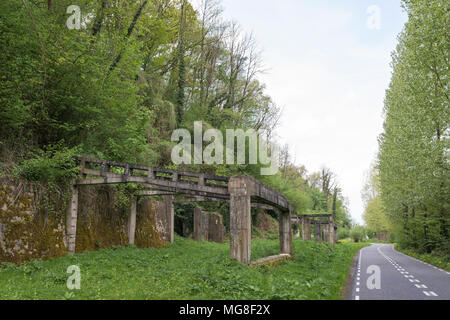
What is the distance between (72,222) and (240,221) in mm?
7337

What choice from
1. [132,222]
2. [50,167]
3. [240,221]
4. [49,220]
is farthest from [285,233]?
[50,167]

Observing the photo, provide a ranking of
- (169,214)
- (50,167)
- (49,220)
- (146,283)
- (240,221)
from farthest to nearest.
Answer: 1. (169,214)
2. (49,220)
3. (50,167)
4. (240,221)
5. (146,283)

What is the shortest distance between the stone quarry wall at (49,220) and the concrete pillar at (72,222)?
20 centimetres

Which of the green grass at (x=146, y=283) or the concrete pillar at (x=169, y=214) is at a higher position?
the concrete pillar at (x=169, y=214)

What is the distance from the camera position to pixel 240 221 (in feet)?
42.2

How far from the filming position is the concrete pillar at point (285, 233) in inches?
780

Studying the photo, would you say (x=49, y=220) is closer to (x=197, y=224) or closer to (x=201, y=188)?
(x=201, y=188)

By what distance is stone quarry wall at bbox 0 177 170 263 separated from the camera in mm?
11680

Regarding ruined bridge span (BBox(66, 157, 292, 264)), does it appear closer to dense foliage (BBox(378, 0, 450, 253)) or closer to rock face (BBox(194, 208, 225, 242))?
dense foliage (BBox(378, 0, 450, 253))

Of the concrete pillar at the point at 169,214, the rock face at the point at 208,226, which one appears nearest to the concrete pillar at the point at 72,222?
the concrete pillar at the point at 169,214

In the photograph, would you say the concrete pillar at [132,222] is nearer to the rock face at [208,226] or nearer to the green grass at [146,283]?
the green grass at [146,283]

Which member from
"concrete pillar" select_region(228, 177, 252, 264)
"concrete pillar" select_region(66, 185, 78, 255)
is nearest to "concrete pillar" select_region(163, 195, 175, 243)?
"concrete pillar" select_region(66, 185, 78, 255)

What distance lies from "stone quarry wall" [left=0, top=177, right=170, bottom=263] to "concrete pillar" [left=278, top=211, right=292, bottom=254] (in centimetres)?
907

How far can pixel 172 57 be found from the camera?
32.8 meters
